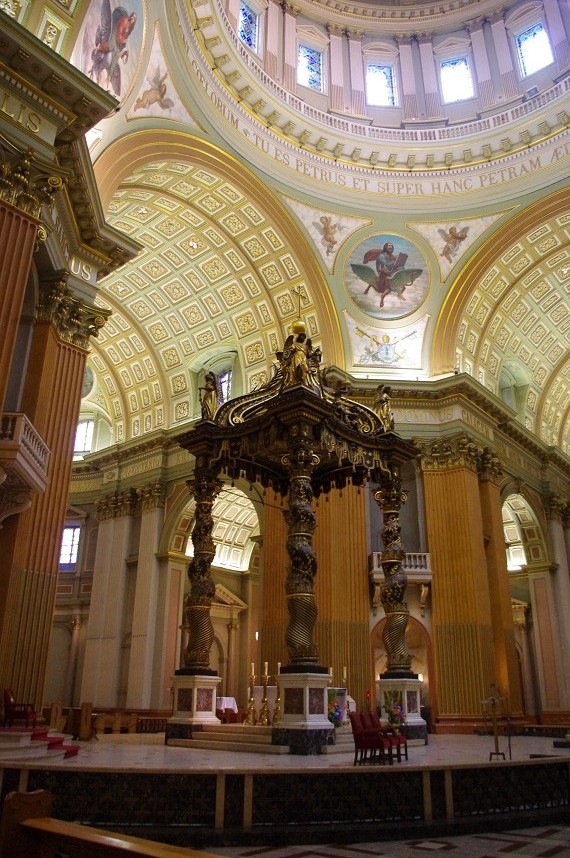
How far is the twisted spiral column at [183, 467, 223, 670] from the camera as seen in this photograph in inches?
490

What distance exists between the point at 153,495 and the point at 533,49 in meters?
18.5

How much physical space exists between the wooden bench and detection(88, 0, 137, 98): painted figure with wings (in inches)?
499

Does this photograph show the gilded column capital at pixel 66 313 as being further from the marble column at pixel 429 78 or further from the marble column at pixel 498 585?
the marble column at pixel 429 78

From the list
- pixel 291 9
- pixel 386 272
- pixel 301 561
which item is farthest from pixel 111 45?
pixel 291 9

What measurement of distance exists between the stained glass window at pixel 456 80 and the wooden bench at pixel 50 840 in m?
23.9

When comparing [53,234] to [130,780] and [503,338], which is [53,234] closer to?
[130,780]

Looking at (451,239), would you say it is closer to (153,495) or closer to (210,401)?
(210,401)

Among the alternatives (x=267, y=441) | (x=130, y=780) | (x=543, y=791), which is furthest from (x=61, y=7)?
(x=543, y=791)

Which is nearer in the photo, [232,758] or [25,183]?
[232,758]

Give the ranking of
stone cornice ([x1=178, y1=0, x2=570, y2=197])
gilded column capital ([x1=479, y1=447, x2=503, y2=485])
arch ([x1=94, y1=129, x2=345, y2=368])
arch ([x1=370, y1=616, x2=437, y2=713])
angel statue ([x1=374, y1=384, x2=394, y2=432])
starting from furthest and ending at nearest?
gilded column capital ([x1=479, y1=447, x2=503, y2=485])
stone cornice ([x1=178, y1=0, x2=570, y2=197])
arch ([x1=370, y1=616, x2=437, y2=713])
arch ([x1=94, y1=129, x2=345, y2=368])
angel statue ([x1=374, y1=384, x2=394, y2=432])

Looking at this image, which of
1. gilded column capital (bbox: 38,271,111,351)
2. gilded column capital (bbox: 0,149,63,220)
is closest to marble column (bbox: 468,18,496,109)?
gilded column capital (bbox: 38,271,111,351)

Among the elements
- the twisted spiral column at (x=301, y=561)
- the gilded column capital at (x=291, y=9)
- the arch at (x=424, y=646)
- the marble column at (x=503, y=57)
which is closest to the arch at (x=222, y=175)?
the gilded column capital at (x=291, y=9)

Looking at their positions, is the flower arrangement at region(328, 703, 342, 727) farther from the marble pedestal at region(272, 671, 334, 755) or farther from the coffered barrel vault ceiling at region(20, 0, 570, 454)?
the coffered barrel vault ceiling at region(20, 0, 570, 454)

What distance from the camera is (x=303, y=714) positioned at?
999 cm
